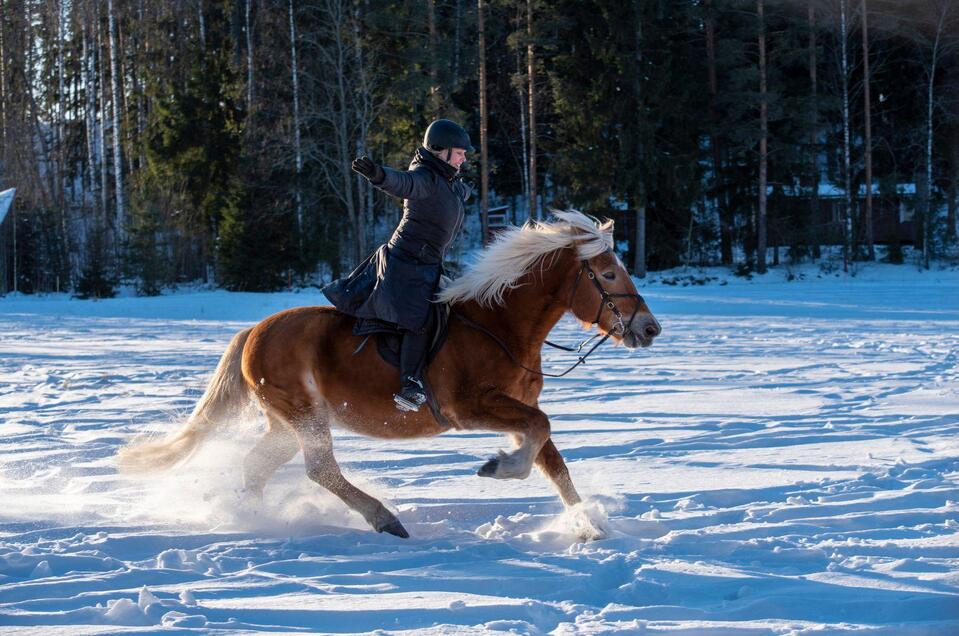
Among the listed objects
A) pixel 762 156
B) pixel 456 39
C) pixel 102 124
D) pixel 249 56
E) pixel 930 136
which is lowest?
pixel 762 156

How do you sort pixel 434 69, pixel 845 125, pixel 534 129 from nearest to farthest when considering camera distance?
pixel 434 69, pixel 534 129, pixel 845 125

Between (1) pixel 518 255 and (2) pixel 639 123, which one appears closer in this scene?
(1) pixel 518 255

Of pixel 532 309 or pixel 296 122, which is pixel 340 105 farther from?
pixel 532 309

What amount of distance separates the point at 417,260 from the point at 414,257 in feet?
0.09

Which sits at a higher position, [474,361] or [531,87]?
[531,87]

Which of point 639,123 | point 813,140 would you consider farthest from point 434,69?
point 813,140

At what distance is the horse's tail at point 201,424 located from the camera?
6.34 m

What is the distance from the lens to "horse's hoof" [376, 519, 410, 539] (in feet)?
17.8

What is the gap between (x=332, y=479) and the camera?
230 inches

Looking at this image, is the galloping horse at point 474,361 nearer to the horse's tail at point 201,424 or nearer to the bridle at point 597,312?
the bridle at point 597,312

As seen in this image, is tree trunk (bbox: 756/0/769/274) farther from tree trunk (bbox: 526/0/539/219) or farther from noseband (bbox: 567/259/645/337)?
noseband (bbox: 567/259/645/337)

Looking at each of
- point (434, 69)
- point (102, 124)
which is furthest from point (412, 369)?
point (102, 124)

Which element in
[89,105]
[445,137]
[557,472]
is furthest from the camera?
[89,105]

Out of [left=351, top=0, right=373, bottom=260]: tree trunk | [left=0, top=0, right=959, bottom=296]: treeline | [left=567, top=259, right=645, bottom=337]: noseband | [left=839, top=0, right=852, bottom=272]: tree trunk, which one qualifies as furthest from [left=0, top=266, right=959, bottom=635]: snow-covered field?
[left=839, top=0, right=852, bottom=272]: tree trunk
